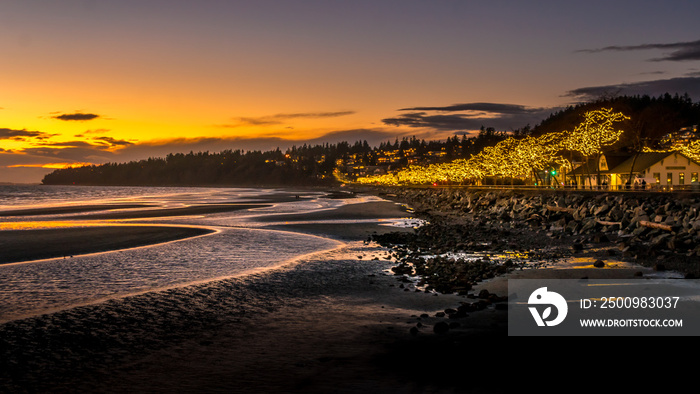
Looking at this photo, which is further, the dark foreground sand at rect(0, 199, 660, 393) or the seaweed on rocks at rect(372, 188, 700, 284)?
the seaweed on rocks at rect(372, 188, 700, 284)

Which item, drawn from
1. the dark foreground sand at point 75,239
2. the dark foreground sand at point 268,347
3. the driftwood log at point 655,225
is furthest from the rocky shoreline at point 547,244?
the dark foreground sand at point 75,239

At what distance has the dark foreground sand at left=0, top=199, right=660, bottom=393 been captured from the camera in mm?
8594

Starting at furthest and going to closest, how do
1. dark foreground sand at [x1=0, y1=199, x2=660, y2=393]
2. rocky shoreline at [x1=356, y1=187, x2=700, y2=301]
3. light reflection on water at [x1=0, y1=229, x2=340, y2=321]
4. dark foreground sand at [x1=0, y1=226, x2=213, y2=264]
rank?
dark foreground sand at [x1=0, y1=226, x2=213, y2=264], rocky shoreline at [x1=356, y1=187, x2=700, y2=301], light reflection on water at [x1=0, y1=229, x2=340, y2=321], dark foreground sand at [x1=0, y1=199, x2=660, y2=393]

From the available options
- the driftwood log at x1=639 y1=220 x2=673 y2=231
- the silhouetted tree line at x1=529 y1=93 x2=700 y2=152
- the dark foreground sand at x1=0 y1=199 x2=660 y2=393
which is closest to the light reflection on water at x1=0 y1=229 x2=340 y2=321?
the dark foreground sand at x1=0 y1=199 x2=660 y2=393

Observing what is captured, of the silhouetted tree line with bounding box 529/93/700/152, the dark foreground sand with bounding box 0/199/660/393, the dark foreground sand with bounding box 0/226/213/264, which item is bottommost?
the dark foreground sand with bounding box 0/226/213/264

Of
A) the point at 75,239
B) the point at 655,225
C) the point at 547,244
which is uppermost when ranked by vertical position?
the point at 655,225

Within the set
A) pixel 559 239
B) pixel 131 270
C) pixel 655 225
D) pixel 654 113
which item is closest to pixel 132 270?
pixel 131 270

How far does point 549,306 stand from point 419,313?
328 cm

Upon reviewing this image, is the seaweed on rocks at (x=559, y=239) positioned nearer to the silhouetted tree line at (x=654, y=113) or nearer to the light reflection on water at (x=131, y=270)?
the light reflection on water at (x=131, y=270)

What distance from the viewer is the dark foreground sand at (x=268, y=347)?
28.2 feet

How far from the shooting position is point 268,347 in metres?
10.6

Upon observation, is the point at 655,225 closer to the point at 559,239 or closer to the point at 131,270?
the point at 559,239

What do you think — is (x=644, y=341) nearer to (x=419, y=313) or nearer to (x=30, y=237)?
Answer: (x=419, y=313)

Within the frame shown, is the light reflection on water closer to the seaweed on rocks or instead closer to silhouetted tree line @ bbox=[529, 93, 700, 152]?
the seaweed on rocks
